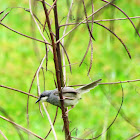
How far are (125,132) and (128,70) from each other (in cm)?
102

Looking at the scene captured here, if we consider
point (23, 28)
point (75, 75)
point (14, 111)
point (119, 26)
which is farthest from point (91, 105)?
point (23, 28)

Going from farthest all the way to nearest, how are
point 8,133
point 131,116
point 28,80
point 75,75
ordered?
point 28,80 → point 75,75 → point 131,116 → point 8,133

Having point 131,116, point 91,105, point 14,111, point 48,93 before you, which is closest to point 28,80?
point 14,111

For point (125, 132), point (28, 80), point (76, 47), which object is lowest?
point (125, 132)

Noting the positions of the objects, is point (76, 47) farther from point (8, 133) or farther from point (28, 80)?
point (8, 133)

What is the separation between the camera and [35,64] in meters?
5.35

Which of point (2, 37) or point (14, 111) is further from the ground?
point (2, 37)

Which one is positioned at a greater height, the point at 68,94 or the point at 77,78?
the point at 68,94

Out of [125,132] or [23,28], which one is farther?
[23,28]

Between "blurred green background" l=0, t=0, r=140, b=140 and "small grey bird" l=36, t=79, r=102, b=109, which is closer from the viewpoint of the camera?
"small grey bird" l=36, t=79, r=102, b=109

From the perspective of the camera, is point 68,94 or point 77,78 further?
point 77,78

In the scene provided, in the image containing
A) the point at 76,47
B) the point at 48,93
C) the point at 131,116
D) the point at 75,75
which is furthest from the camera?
the point at 76,47

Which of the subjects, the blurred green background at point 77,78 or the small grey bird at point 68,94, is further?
the blurred green background at point 77,78

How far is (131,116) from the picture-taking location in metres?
4.37
